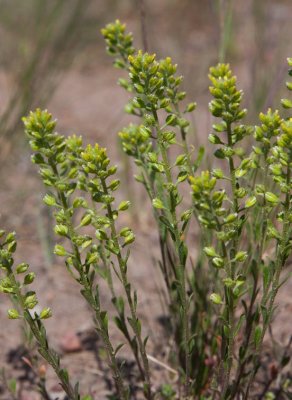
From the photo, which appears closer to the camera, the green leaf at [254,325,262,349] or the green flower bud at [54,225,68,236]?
the green flower bud at [54,225,68,236]

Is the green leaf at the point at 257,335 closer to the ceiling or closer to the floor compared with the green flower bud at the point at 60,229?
closer to the floor

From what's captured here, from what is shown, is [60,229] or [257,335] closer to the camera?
[60,229]

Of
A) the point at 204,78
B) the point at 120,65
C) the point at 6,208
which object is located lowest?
the point at 6,208

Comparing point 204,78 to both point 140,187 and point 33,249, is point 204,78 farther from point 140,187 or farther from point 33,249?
point 33,249

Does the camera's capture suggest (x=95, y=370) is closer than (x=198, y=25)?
Yes

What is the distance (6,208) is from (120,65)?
1.76m

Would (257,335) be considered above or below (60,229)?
below

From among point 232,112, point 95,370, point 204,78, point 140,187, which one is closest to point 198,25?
point 204,78

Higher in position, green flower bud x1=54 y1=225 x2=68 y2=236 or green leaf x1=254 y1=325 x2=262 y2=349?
green flower bud x1=54 y1=225 x2=68 y2=236

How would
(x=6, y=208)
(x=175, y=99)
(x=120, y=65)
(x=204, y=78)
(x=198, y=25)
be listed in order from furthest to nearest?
(x=198, y=25)
(x=204, y=78)
(x=6, y=208)
(x=120, y=65)
(x=175, y=99)

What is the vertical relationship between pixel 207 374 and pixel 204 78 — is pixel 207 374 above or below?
below

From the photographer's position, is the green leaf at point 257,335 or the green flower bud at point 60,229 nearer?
the green flower bud at point 60,229

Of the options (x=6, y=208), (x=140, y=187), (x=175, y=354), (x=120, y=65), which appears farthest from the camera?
(x=140, y=187)

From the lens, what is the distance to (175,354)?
83.1 inches
